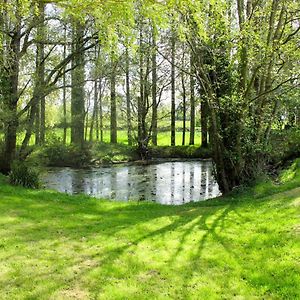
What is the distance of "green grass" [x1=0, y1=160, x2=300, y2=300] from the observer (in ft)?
15.4

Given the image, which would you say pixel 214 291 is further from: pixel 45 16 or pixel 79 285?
pixel 45 16

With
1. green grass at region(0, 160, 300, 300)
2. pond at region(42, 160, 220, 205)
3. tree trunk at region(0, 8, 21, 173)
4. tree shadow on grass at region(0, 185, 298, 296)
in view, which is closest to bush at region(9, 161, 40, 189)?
tree shadow on grass at region(0, 185, 298, 296)

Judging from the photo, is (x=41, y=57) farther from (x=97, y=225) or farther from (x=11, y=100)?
(x=97, y=225)

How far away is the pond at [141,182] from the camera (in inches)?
529

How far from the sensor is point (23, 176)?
12.4 metres

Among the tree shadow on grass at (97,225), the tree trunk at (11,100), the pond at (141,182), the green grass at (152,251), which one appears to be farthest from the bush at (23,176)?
the green grass at (152,251)

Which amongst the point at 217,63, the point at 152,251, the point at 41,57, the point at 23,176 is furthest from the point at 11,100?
the point at 152,251

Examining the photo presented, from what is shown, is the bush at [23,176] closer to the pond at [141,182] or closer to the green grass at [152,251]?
the pond at [141,182]

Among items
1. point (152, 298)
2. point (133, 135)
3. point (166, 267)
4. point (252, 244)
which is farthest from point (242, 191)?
point (133, 135)

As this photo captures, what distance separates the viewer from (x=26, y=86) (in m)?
14.6

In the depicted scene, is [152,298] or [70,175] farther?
[70,175]

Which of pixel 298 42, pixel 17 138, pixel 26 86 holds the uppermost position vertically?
pixel 298 42

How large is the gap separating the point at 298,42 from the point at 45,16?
849 centimetres

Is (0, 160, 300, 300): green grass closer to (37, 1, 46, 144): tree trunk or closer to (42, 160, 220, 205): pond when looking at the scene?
(42, 160, 220, 205): pond
